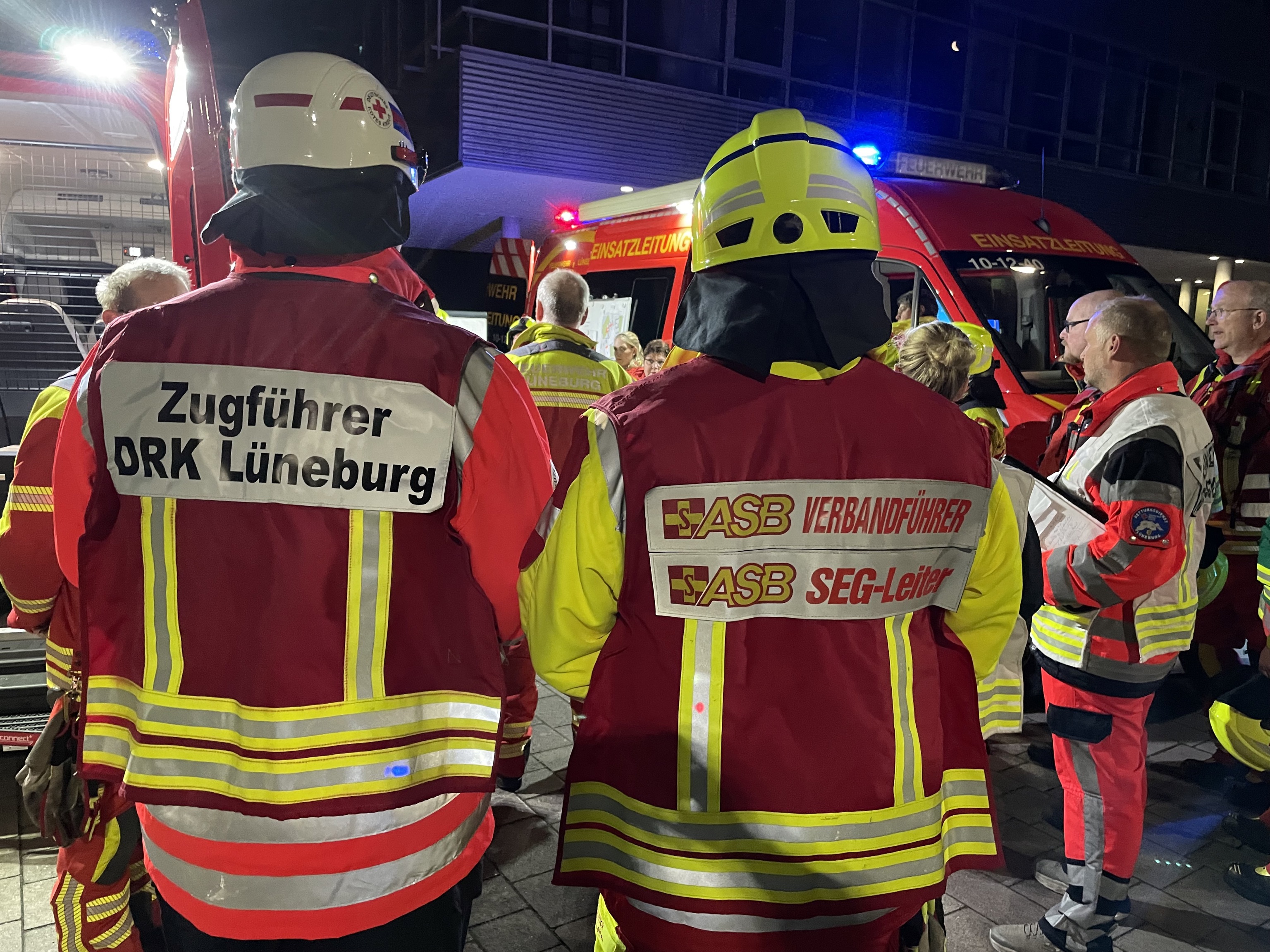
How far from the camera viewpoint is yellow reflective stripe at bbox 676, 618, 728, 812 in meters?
1.46

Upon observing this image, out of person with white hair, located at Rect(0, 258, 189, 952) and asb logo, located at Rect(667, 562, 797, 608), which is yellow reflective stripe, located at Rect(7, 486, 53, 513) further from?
asb logo, located at Rect(667, 562, 797, 608)

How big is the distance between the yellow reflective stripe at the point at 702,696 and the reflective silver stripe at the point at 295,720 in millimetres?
358

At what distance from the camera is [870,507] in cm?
150

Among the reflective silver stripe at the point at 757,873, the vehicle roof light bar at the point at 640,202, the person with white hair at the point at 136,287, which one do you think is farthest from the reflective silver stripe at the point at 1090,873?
the vehicle roof light bar at the point at 640,202

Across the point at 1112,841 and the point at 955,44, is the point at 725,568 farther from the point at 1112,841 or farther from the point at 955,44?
the point at 955,44

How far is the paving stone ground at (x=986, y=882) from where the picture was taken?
10.00 feet

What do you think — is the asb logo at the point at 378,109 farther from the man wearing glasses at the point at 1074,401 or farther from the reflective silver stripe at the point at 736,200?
the man wearing glasses at the point at 1074,401

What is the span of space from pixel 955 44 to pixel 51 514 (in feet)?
66.5

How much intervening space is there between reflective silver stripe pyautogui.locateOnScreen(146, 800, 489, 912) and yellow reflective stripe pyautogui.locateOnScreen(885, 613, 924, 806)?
0.87 meters

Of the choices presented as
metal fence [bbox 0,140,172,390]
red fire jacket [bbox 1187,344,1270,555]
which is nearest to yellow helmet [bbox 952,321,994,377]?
red fire jacket [bbox 1187,344,1270,555]

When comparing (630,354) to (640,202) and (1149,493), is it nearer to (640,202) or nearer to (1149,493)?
(640,202)

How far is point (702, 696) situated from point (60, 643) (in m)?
1.76

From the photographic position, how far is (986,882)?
3.44 m

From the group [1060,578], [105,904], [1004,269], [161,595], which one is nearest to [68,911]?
[105,904]
